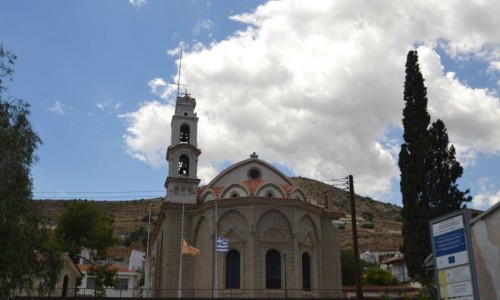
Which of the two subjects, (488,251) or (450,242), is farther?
(488,251)

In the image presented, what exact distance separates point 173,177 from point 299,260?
11.8 m

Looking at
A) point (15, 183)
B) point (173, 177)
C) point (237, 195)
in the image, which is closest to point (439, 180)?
point (237, 195)

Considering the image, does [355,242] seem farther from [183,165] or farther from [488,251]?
[183,165]

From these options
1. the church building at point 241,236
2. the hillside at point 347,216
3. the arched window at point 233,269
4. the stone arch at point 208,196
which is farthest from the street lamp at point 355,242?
the hillside at point 347,216

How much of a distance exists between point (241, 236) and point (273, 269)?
3135 mm

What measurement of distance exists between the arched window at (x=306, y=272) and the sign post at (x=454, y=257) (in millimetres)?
21903

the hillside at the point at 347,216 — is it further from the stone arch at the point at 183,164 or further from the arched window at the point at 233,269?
the arched window at the point at 233,269

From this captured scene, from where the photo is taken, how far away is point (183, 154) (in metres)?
39.9

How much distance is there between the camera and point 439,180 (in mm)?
29938

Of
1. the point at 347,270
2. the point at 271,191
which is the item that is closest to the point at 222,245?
the point at 271,191

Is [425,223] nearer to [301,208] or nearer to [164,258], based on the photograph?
[301,208]

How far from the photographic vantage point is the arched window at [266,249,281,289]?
33.5 metres

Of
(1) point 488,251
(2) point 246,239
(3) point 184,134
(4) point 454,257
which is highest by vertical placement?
(3) point 184,134

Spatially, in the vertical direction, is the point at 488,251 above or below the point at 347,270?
below
